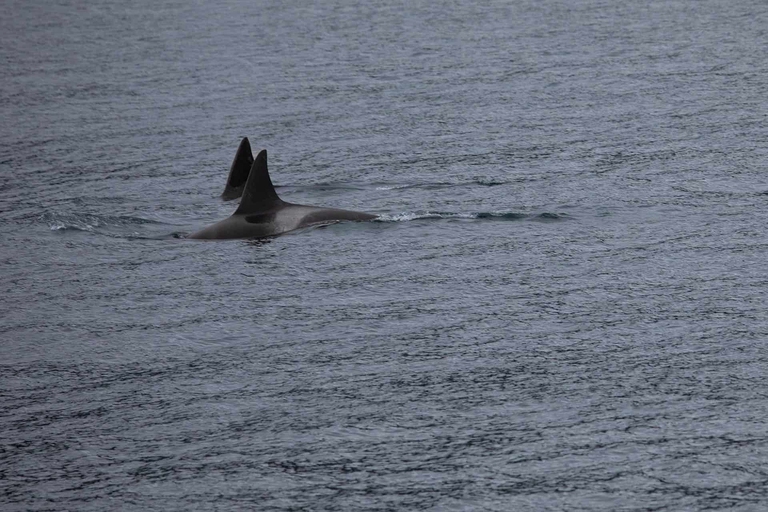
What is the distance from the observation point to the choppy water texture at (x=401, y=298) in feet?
42.5

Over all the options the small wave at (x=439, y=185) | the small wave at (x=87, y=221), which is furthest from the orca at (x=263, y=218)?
the small wave at (x=439, y=185)

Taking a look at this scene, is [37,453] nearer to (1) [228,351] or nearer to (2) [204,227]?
(1) [228,351]

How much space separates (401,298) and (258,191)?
4.50 meters

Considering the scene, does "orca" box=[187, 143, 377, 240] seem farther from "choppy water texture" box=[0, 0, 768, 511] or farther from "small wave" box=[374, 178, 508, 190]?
"small wave" box=[374, 178, 508, 190]

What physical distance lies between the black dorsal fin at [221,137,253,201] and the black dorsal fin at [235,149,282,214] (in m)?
2.60

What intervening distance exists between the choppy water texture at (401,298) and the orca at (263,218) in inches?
14.9

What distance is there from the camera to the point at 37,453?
13.7 meters

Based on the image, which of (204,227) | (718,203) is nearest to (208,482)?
(204,227)

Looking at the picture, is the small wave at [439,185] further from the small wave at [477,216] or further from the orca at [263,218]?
the orca at [263,218]

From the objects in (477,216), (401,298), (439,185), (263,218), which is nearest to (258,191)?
(263,218)

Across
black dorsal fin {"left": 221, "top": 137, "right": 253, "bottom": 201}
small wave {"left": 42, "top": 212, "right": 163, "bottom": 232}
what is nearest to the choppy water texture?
small wave {"left": 42, "top": 212, "right": 163, "bottom": 232}

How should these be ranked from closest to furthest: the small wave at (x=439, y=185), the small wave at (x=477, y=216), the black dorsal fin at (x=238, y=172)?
the small wave at (x=477, y=216), the black dorsal fin at (x=238, y=172), the small wave at (x=439, y=185)

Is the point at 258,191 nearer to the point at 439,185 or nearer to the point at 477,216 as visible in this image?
the point at 477,216

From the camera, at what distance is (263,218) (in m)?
22.2
